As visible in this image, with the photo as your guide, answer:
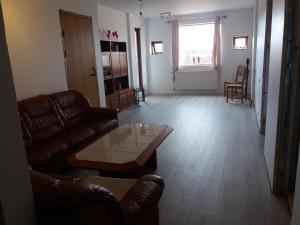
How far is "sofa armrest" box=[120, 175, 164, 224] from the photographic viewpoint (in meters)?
1.37

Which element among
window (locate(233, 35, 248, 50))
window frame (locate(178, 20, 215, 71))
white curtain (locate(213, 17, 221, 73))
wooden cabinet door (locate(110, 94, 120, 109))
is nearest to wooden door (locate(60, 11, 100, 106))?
wooden cabinet door (locate(110, 94, 120, 109))

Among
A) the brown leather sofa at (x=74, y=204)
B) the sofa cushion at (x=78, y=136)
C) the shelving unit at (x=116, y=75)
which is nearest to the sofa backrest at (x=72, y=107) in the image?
the sofa cushion at (x=78, y=136)

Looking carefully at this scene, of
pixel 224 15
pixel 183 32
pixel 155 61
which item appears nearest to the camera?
pixel 224 15

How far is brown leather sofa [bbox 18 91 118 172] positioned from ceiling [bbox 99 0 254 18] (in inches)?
111

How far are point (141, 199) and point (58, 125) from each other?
7.47 feet

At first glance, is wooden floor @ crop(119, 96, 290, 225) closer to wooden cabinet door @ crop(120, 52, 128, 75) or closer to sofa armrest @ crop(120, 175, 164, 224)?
sofa armrest @ crop(120, 175, 164, 224)

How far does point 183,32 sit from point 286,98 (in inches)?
244

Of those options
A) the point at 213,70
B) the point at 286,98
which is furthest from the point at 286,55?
the point at 213,70

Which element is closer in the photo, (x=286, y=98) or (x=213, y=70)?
(x=286, y=98)

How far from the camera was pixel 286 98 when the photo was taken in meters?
2.17

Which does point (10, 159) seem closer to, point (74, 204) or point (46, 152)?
point (74, 204)

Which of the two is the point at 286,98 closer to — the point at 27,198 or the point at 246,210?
the point at 246,210

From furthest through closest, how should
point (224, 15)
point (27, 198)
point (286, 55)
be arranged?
1. point (224, 15)
2. point (286, 55)
3. point (27, 198)

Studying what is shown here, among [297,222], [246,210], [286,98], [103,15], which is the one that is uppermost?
[103,15]
